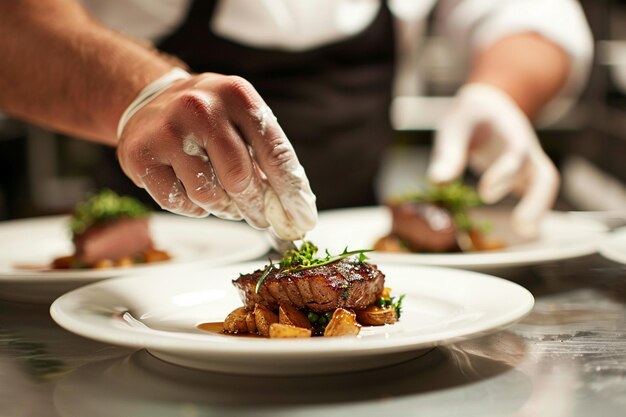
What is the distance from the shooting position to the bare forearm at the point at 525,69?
3.14 metres

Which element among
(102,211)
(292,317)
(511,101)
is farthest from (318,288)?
(511,101)

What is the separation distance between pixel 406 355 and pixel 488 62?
220cm

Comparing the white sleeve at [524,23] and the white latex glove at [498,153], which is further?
the white sleeve at [524,23]

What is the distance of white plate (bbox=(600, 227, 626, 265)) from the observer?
6.17 ft

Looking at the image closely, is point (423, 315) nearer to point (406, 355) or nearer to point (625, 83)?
point (406, 355)

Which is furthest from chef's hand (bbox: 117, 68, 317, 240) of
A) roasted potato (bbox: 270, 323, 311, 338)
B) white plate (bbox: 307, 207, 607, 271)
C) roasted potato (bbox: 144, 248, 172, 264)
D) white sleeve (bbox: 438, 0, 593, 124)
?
white sleeve (bbox: 438, 0, 593, 124)

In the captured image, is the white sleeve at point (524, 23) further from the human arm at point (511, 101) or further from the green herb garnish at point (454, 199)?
the green herb garnish at point (454, 199)

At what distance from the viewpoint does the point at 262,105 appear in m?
1.47

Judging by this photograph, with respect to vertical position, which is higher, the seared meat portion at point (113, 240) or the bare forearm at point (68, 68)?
the bare forearm at point (68, 68)

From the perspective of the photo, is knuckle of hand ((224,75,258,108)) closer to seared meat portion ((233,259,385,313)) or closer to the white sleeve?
seared meat portion ((233,259,385,313))

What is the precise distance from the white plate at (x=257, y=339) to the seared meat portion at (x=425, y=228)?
0.61 m

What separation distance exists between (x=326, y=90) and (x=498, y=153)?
0.69 m

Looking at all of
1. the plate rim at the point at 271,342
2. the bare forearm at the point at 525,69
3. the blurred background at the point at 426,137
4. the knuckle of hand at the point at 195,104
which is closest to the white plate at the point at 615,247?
the plate rim at the point at 271,342

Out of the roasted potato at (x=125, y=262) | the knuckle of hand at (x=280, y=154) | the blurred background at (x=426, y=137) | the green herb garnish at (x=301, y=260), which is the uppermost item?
the knuckle of hand at (x=280, y=154)
